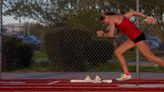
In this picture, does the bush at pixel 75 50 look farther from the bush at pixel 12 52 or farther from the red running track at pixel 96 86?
the red running track at pixel 96 86

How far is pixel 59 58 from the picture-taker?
53.2ft

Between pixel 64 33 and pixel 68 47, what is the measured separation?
1.57ft

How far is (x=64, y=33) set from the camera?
16.4m

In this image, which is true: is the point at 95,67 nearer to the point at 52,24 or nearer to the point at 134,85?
the point at 52,24

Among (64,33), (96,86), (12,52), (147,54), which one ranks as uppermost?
(147,54)

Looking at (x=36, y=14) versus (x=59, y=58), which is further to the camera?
(x=59, y=58)

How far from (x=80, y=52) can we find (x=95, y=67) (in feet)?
2.20

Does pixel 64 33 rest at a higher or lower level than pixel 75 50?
higher

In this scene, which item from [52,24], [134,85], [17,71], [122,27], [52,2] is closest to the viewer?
[134,85]

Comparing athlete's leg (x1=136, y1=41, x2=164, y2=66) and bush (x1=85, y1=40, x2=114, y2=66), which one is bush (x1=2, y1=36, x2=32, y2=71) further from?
athlete's leg (x1=136, y1=41, x2=164, y2=66)

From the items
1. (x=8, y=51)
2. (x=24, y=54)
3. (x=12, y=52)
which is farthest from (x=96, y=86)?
(x=24, y=54)

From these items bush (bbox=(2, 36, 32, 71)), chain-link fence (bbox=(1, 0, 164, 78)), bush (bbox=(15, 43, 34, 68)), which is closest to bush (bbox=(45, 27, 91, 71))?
chain-link fence (bbox=(1, 0, 164, 78))

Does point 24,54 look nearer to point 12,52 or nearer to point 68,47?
point 12,52

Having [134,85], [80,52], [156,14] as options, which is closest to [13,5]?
[80,52]
